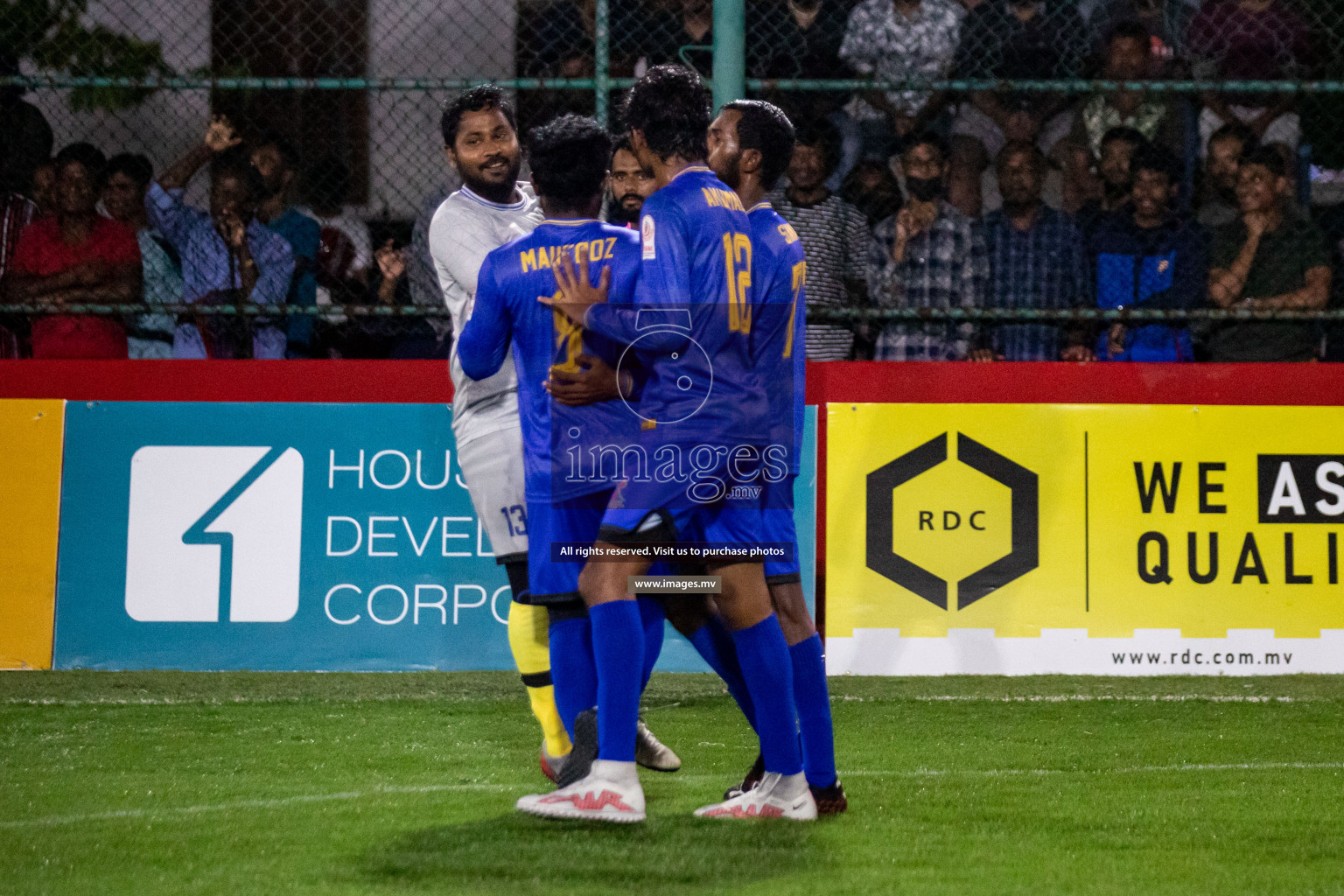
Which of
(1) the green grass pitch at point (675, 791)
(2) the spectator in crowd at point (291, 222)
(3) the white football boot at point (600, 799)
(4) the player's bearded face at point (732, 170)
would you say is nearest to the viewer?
(1) the green grass pitch at point (675, 791)

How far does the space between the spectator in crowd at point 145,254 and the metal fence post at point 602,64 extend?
196 cm

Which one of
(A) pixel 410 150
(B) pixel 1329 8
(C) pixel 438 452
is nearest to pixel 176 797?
(C) pixel 438 452

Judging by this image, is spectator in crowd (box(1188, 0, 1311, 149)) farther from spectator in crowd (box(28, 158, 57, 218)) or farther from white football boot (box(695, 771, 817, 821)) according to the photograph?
spectator in crowd (box(28, 158, 57, 218))

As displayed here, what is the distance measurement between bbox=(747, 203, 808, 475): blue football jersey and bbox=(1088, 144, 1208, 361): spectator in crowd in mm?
2885

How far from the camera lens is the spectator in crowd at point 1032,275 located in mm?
5949

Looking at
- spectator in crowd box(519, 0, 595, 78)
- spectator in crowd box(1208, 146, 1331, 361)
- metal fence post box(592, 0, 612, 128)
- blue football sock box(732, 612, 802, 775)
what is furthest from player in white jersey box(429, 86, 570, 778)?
spectator in crowd box(1208, 146, 1331, 361)

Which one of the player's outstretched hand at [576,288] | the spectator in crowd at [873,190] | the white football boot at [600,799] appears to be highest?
the spectator in crowd at [873,190]

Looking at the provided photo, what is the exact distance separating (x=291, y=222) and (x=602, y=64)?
158 cm

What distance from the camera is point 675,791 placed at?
3.67 meters

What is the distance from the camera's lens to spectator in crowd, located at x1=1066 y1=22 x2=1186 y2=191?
20.5 ft

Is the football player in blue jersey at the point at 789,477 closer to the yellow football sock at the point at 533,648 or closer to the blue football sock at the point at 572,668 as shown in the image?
the blue football sock at the point at 572,668

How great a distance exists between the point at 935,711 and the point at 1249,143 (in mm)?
2914

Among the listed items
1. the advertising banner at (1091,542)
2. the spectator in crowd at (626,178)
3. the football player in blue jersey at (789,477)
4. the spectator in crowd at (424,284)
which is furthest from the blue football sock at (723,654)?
the spectator in crowd at (424,284)

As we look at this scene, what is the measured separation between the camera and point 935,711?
4.96m
